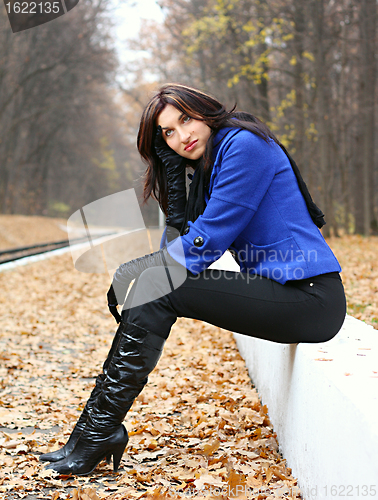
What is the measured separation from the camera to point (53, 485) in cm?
230

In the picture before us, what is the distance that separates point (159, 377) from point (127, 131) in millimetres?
47489

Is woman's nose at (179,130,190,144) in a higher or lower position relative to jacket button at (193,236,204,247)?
higher

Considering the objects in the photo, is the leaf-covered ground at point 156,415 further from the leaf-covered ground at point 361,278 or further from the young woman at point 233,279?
the young woman at point 233,279

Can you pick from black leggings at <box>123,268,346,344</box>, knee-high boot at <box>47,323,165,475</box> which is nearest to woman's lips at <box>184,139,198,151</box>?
black leggings at <box>123,268,346,344</box>

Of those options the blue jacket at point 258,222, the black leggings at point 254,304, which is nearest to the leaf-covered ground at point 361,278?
the black leggings at point 254,304

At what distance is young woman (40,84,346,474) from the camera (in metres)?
2.24

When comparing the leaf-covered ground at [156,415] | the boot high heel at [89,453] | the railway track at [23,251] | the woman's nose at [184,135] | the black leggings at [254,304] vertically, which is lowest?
the railway track at [23,251]

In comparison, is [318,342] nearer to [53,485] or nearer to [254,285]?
[254,285]

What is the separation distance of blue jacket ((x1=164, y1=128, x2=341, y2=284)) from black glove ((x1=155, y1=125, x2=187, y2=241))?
1.31 feet

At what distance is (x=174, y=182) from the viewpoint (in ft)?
8.99

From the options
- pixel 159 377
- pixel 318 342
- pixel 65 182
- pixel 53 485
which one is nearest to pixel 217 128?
pixel 318 342

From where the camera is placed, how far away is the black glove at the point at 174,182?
2.69m

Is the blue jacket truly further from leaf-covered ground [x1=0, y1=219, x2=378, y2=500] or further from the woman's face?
leaf-covered ground [x1=0, y1=219, x2=378, y2=500]

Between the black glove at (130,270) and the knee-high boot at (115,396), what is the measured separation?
8.0 inches
